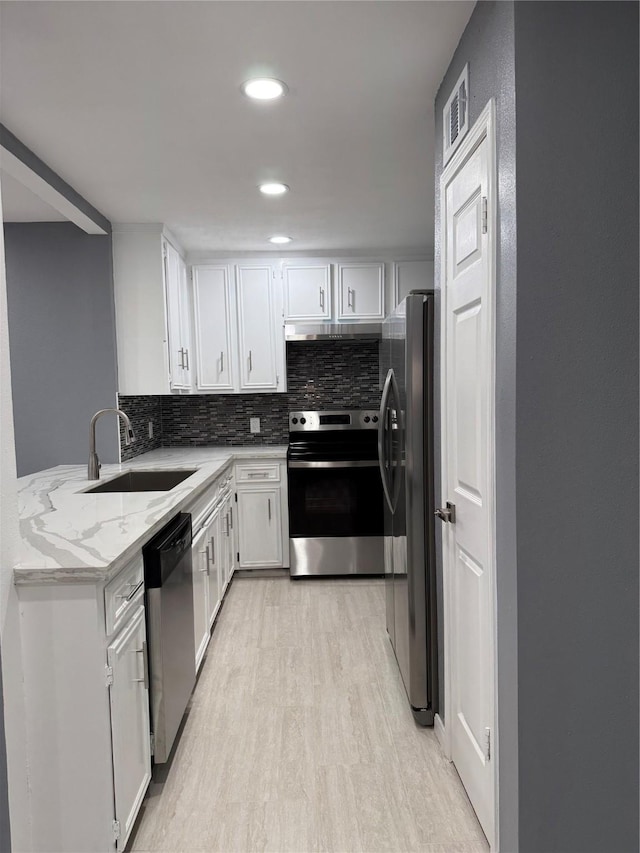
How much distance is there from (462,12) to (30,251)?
115 inches

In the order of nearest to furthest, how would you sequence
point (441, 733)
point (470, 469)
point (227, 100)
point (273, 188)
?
point (470, 469) → point (227, 100) → point (441, 733) → point (273, 188)

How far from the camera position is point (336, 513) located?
419 cm

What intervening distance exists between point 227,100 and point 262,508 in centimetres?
282

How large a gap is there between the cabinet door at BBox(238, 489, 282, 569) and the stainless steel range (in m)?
0.16

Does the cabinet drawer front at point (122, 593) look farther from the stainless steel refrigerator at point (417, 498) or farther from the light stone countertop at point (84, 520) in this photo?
the stainless steel refrigerator at point (417, 498)

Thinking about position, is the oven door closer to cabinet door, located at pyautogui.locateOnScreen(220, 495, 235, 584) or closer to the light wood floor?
cabinet door, located at pyautogui.locateOnScreen(220, 495, 235, 584)

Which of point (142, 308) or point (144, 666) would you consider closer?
point (144, 666)

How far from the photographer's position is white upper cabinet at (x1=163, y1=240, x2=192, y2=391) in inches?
155

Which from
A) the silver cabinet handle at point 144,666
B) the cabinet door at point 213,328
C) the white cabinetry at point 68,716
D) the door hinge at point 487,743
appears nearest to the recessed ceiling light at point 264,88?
the white cabinetry at point 68,716

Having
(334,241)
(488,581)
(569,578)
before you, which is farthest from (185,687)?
(334,241)

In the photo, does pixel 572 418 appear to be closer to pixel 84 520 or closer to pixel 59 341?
pixel 84 520

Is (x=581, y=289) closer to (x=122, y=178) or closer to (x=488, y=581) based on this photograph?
(x=488, y=581)

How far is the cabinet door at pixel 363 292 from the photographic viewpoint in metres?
4.48

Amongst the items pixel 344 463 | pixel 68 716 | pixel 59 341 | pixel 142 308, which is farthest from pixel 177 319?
pixel 68 716
